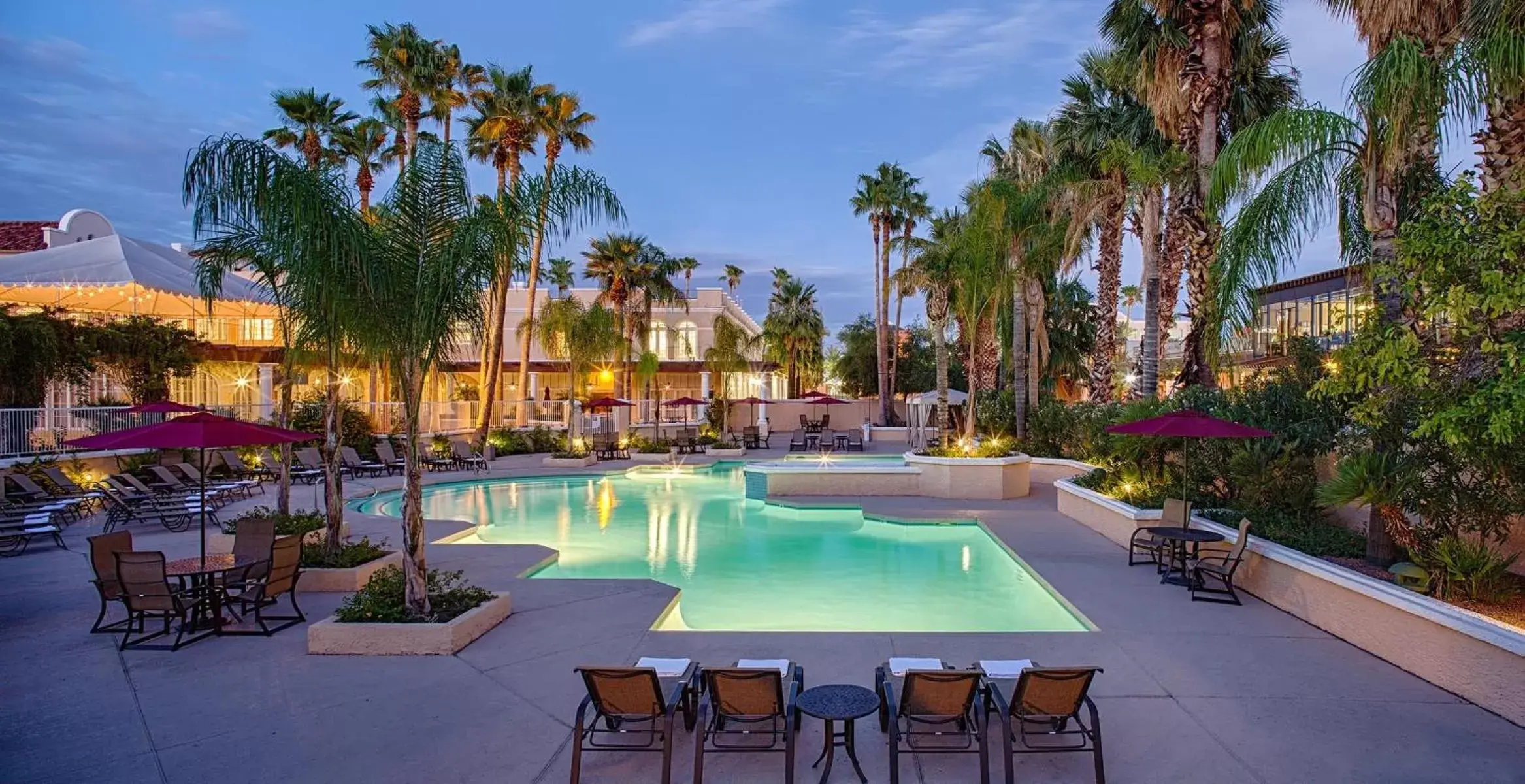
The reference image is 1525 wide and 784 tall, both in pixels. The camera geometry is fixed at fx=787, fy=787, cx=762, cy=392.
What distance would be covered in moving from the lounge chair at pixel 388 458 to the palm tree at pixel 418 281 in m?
15.3

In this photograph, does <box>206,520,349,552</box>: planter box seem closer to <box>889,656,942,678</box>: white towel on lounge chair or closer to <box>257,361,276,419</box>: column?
<box>889,656,942,678</box>: white towel on lounge chair

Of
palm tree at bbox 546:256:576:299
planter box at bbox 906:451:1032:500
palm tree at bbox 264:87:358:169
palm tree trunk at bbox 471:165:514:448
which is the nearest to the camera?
planter box at bbox 906:451:1032:500

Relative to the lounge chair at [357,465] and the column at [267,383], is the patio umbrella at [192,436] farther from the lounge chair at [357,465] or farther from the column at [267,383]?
the column at [267,383]

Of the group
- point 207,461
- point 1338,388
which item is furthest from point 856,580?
point 207,461

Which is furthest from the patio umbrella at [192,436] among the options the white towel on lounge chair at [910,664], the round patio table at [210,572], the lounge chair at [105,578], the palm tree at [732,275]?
the palm tree at [732,275]

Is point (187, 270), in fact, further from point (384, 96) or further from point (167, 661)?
point (167, 661)

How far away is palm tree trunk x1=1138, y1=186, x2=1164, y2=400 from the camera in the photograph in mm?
16141

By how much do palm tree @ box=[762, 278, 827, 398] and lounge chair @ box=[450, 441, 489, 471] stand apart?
88.0ft

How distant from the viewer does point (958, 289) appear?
788 inches

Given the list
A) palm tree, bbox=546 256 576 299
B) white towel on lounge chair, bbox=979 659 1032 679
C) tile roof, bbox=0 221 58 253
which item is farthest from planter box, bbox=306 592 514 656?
palm tree, bbox=546 256 576 299

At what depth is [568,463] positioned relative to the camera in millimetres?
24469

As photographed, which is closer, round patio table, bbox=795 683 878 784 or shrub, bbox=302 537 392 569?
round patio table, bbox=795 683 878 784

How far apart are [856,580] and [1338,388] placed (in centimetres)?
619

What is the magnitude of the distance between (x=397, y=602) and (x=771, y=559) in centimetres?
647
